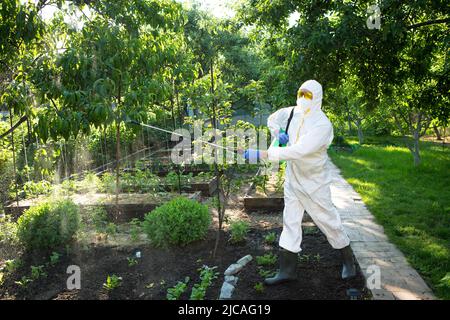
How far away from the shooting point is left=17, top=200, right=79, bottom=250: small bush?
5.11 meters

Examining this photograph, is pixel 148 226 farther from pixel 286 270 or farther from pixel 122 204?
pixel 286 270

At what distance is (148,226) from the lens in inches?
203

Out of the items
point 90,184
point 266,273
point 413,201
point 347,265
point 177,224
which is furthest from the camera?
point 90,184

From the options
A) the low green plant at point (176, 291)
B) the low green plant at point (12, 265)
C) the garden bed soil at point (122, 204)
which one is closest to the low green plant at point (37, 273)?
the low green plant at point (12, 265)

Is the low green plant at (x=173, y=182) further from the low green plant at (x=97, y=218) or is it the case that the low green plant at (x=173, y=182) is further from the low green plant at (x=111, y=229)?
the low green plant at (x=111, y=229)

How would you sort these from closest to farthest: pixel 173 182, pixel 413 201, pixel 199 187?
1. pixel 413 201
2. pixel 173 182
3. pixel 199 187

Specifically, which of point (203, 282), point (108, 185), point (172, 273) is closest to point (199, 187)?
point (108, 185)

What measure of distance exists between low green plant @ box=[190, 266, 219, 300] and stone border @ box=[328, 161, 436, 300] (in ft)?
5.27

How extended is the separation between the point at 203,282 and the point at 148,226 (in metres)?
1.38

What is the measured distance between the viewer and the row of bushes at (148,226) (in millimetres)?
5055

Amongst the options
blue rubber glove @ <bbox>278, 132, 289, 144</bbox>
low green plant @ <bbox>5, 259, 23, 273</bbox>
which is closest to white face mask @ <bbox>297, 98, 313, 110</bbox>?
blue rubber glove @ <bbox>278, 132, 289, 144</bbox>

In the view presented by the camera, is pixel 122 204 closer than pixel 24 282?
No
